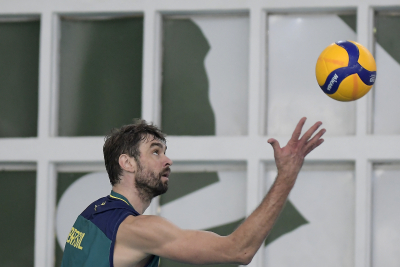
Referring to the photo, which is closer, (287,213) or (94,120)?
(287,213)

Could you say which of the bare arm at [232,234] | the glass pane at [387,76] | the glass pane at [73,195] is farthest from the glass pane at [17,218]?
the glass pane at [387,76]

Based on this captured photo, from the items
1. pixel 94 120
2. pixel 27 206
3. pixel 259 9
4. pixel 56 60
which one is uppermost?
pixel 259 9

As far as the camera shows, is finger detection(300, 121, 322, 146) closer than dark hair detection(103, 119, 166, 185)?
Yes

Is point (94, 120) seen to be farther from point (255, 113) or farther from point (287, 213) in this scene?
point (287, 213)

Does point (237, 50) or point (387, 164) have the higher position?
point (237, 50)

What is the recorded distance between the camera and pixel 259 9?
20.4 ft

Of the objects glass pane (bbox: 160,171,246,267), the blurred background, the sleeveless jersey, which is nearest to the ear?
the sleeveless jersey

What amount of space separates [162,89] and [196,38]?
656mm

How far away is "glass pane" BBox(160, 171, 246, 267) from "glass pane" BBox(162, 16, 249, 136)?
47 centimetres

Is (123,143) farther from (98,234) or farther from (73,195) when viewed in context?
(73,195)

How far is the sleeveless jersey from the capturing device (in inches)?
129

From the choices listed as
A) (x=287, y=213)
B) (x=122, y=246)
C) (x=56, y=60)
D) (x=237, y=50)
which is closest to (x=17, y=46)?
(x=56, y=60)

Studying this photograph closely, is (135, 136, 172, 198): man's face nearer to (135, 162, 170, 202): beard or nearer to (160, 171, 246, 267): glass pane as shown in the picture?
(135, 162, 170, 202): beard

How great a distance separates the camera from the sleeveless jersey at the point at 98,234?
10.7 feet
